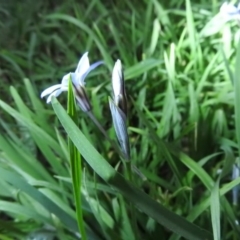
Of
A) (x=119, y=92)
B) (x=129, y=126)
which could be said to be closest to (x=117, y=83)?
(x=119, y=92)

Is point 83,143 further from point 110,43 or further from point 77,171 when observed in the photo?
point 110,43

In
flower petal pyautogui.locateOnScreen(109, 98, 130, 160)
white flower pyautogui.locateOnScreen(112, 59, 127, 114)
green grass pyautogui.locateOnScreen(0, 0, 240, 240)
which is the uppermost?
white flower pyautogui.locateOnScreen(112, 59, 127, 114)

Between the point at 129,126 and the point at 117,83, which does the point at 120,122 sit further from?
the point at 129,126

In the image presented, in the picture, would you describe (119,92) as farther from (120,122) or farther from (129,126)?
(129,126)

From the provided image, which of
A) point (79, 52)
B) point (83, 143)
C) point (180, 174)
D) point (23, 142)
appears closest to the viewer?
point (83, 143)

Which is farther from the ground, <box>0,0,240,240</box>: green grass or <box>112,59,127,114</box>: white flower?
<box>112,59,127,114</box>: white flower

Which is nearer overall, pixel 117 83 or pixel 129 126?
pixel 117 83

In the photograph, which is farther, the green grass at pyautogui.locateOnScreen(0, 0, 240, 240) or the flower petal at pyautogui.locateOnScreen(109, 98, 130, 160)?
the green grass at pyautogui.locateOnScreen(0, 0, 240, 240)

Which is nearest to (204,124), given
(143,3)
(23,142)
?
(23,142)

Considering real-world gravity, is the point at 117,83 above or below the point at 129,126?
above
